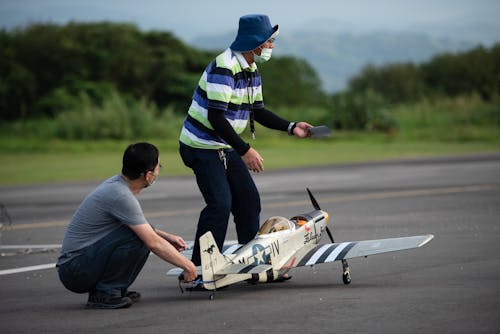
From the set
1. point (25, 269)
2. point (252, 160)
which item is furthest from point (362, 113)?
point (252, 160)

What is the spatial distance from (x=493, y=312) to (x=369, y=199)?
909 cm

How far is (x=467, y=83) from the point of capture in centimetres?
6216

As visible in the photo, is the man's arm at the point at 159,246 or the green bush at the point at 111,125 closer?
the man's arm at the point at 159,246

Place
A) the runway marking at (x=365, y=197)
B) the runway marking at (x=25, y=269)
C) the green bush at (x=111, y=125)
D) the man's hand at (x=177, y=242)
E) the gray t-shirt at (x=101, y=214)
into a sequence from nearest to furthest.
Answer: the gray t-shirt at (x=101, y=214), the man's hand at (x=177, y=242), the runway marking at (x=25, y=269), the runway marking at (x=365, y=197), the green bush at (x=111, y=125)

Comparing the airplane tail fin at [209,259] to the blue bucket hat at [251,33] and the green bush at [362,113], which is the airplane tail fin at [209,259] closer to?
the blue bucket hat at [251,33]

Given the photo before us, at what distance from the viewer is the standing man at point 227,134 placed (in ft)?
24.8

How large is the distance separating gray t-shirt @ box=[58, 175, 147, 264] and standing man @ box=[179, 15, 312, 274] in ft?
2.67

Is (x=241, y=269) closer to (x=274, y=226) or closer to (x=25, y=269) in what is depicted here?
(x=274, y=226)

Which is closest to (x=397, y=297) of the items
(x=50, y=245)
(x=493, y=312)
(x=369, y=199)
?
(x=493, y=312)

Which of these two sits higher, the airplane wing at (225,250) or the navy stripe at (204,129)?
the navy stripe at (204,129)

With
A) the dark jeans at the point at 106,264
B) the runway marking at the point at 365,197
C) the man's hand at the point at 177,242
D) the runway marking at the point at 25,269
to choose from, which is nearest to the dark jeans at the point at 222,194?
the man's hand at the point at 177,242

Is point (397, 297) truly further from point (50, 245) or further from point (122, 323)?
point (50, 245)

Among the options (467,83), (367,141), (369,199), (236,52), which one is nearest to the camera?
(236,52)

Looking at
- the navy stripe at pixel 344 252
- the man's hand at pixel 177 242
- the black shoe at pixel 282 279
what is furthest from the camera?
the black shoe at pixel 282 279
